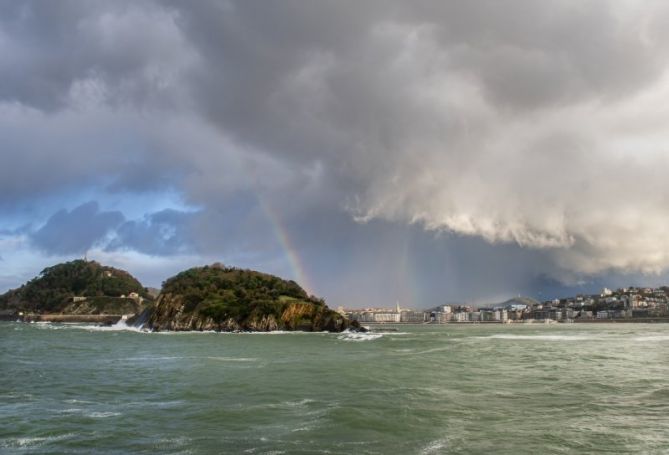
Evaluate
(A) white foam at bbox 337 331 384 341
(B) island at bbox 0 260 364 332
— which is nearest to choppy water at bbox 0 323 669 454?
(A) white foam at bbox 337 331 384 341

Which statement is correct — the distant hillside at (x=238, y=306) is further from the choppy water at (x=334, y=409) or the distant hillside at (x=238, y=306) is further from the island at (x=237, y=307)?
the choppy water at (x=334, y=409)

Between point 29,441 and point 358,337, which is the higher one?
point 358,337

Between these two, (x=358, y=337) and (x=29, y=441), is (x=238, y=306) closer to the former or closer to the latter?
(x=358, y=337)

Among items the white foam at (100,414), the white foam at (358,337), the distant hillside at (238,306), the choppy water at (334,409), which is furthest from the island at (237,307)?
the white foam at (100,414)

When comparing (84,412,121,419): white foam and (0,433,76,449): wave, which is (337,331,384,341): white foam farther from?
(0,433,76,449): wave

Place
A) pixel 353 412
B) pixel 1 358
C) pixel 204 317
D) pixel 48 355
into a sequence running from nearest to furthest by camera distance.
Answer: pixel 353 412, pixel 1 358, pixel 48 355, pixel 204 317

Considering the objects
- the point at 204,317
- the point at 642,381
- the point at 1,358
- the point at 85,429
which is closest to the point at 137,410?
the point at 85,429

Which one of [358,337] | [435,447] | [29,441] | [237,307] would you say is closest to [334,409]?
[435,447]

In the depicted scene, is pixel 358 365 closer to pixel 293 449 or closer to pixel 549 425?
pixel 549 425

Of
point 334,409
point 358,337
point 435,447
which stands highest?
point 358,337
